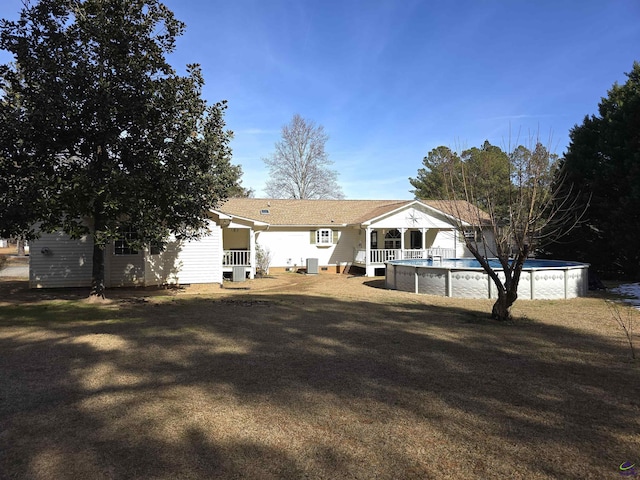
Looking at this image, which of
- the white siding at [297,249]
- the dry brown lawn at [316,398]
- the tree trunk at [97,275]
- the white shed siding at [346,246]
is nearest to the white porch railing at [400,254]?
the white shed siding at [346,246]

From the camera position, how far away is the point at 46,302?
13.1 m

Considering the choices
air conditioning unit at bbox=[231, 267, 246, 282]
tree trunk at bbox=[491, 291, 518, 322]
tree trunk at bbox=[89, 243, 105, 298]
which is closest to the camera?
tree trunk at bbox=[491, 291, 518, 322]

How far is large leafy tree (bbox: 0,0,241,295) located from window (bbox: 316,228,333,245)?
43.7 feet

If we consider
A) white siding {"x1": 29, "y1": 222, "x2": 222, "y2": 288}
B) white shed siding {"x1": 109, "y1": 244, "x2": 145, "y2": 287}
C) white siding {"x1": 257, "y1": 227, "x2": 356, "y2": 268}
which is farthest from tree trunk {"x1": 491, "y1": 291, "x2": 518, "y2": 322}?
white siding {"x1": 257, "y1": 227, "x2": 356, "y2": 268}

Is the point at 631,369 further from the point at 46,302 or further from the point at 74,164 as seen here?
the point at 46,302

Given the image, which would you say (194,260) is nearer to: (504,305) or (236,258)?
(236,258)

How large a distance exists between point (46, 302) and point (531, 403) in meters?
13.8

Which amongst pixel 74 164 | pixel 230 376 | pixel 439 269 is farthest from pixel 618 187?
pixel 74 164

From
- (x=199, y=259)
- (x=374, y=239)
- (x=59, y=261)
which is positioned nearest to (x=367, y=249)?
(x=374, y=239)

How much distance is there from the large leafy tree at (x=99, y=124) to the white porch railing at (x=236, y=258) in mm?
8351

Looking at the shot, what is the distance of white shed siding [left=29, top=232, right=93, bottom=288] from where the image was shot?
54.7 ft

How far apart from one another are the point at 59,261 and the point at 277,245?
1153 centimetres

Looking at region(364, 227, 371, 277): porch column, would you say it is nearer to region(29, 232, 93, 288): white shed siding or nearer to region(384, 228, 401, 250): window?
region(384, 228, 401, 250): window

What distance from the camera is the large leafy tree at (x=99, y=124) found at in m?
10.7
